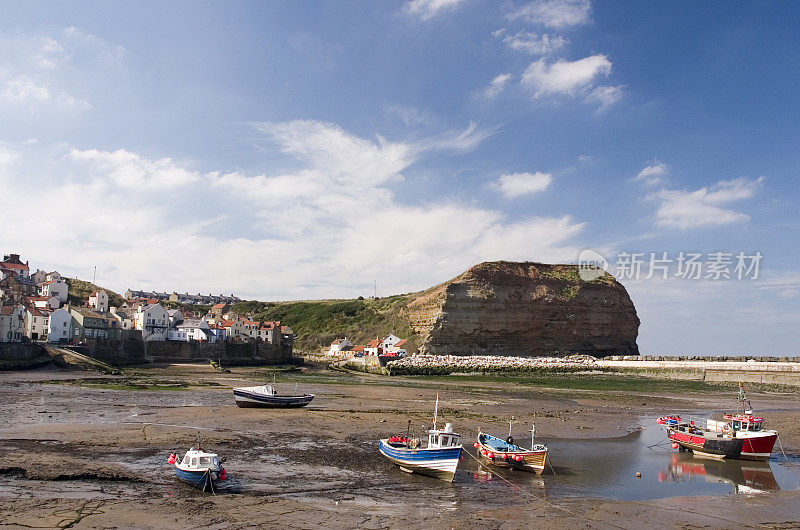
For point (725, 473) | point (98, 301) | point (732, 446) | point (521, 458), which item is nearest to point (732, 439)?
point (732, 446)

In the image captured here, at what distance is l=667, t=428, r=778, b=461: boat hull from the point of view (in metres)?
23.7

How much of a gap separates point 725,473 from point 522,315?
87072 millimetres

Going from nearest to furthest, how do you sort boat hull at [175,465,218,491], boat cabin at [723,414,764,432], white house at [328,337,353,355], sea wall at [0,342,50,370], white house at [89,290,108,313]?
boat hull at [175,465,218,491], boat cabin at [723,414,764,432], sea wall at [0,342,50,370], white house at [89,290,108,313], white house at [328,337,353,355]

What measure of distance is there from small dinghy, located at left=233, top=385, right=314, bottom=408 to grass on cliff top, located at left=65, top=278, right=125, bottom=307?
8595cm

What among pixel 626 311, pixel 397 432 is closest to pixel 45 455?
pixel 397 432

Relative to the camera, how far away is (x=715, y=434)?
2523 centimetres

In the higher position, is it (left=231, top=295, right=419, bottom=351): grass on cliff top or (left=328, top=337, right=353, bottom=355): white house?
(left=231, top=295, right=419, bottom=351): grass on cliff top

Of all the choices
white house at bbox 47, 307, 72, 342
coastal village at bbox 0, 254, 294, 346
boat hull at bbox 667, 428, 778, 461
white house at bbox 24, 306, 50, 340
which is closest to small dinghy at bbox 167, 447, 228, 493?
boat hull at bbox 667, 428, 778, 461

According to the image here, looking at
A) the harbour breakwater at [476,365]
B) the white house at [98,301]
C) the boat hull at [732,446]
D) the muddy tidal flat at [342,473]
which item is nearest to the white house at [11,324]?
the white house at [98,301]

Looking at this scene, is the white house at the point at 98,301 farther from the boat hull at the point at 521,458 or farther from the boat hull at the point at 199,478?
the boat hull at the point at 521,458

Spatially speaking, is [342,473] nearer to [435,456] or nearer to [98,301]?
[435,456]

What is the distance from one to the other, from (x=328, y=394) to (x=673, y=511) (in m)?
34.1

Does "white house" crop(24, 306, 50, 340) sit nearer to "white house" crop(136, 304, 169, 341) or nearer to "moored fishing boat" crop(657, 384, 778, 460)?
"white house" crop(136, 304, 169, 341)

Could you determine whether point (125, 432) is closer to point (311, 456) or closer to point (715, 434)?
point (311, 456)
